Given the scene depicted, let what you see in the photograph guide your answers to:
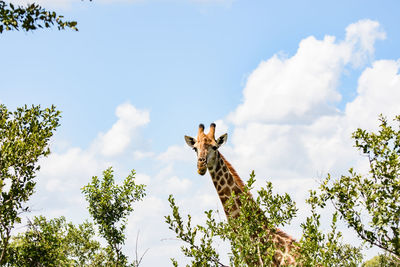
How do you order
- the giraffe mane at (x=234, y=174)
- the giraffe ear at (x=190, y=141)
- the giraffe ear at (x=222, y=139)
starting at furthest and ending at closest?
the giraffe ear at (x=190, y=141)
the giraffe ear at (x=222, y=139)
the giraffe mane at (x=234, y=174)

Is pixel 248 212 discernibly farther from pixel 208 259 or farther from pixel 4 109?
pixel 4 109

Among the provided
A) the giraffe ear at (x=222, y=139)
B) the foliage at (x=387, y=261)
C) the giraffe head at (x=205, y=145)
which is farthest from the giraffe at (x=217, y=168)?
the foliage at (x=387, y=261)

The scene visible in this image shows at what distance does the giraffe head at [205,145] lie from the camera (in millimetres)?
13750

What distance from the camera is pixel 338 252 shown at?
928cm

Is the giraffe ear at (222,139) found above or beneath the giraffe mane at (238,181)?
above

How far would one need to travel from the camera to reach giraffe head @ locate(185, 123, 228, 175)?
13.8 m

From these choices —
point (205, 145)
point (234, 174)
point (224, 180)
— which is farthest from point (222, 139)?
point (224, 180)

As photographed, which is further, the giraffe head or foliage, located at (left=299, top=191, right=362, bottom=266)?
the giraffe head

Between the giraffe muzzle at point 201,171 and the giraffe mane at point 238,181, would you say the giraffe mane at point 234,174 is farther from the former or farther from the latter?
the giraffe muzzle at point 201,171

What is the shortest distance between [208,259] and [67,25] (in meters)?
6.30

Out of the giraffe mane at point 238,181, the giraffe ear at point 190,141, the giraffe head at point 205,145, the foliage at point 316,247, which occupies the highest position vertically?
the giraffe ear at point 190,141

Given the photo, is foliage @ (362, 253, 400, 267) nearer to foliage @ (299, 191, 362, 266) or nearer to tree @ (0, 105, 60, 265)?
foliage @ (299, 191, 362, 266)

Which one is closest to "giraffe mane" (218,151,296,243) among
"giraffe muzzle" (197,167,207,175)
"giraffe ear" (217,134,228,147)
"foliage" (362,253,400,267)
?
"giraffe ear" (217,134,228,147)

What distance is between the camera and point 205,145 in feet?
46.4
